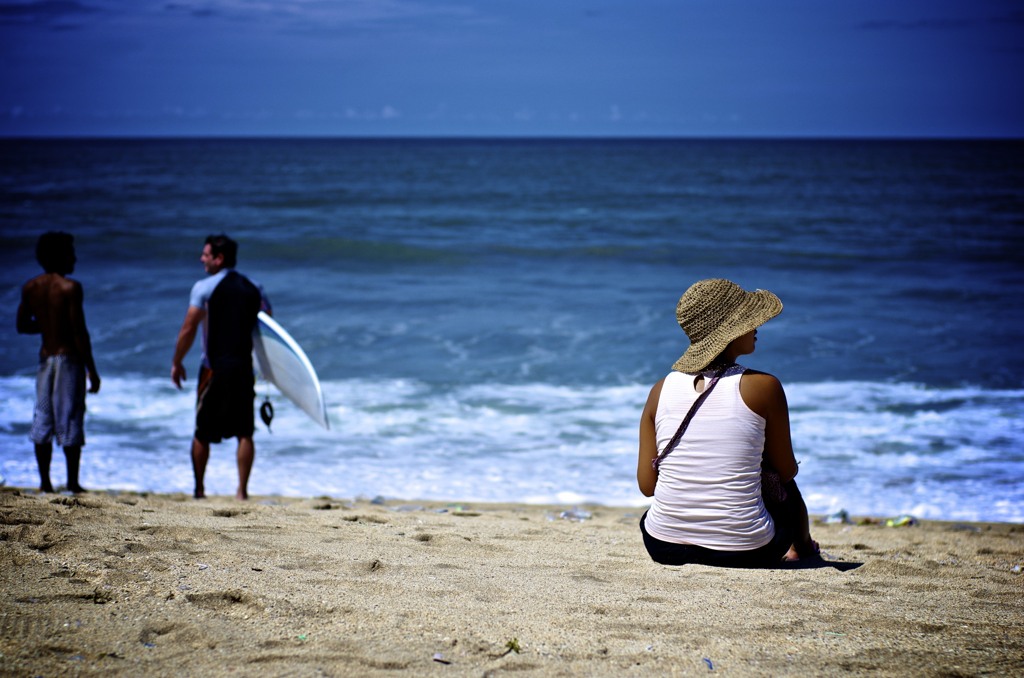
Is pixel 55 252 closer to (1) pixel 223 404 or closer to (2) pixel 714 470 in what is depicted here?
(1) pixel 223 404

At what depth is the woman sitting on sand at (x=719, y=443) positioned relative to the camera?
3174mm

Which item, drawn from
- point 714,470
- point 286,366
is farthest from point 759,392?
point 286,366

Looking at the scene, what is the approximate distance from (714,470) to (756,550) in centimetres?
43

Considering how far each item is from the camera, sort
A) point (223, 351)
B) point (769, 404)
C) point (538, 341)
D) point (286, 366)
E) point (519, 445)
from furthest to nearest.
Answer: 1. point (538, 341)
2. point (519, 445)
3. point (286, 366)
4. point (223, 351)
5. point (769, 404)

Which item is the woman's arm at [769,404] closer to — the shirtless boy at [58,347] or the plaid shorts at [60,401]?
Result: the shirtless boy at [58,347]

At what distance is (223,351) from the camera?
5.40m

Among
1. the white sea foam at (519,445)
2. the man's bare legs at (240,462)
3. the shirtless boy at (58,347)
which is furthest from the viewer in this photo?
the white sea foam at (519,445)

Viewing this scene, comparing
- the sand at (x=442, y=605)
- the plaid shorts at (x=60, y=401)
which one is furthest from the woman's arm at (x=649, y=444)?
the plaid shorts at (x=60, y=401)

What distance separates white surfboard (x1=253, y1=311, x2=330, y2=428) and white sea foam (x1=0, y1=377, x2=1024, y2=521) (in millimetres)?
636

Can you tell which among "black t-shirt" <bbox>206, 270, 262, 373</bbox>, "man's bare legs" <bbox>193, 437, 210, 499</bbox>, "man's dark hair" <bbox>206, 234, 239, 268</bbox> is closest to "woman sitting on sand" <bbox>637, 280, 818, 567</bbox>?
"black t-shirt" <bbox>206, 270, 262, 373</bbox>

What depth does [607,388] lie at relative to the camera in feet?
31.0

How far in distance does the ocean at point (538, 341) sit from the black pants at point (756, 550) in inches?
104

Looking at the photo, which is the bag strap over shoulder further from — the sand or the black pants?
the sand

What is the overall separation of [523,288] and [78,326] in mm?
11170
